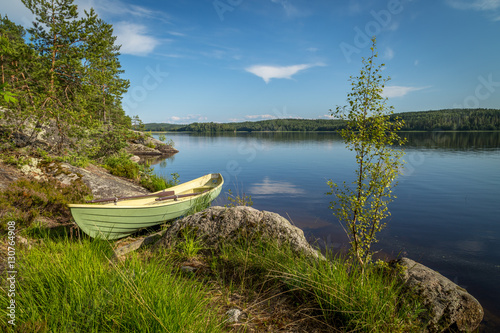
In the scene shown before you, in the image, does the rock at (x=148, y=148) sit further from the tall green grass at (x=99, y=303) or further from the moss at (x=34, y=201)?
the tall green grass at (x=99, y=303)

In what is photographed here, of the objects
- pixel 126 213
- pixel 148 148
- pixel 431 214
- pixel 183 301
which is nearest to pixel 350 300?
pixel 183 301

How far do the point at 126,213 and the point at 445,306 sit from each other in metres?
7.54

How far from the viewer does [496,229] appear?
37.1 feet

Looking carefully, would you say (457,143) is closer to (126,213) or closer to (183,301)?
(126,213)

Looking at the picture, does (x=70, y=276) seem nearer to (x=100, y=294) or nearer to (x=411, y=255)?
(x=100, y=294)

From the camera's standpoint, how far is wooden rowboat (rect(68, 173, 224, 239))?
6.70 m

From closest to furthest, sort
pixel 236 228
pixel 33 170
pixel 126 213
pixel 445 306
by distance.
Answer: pixel 445 306 → pixel 236 228 → pixel 126 213 → pixel 33 170

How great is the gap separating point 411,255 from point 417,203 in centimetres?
734

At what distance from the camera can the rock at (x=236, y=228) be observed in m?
5.66

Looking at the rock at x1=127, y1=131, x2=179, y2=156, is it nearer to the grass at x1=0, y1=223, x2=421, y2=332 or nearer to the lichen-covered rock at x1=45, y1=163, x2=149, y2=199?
the lichen-covered rock at x1=45, y1=163, x2=149, y2=199

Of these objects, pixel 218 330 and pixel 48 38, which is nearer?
pixel 218 330

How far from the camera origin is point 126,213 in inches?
292

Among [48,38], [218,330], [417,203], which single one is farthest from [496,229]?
[48,38]

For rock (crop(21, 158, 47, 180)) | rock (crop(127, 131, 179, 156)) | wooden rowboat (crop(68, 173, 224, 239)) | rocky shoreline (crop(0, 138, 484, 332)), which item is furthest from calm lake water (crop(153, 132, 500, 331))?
rock (crop(127, 131, 179, 156))
